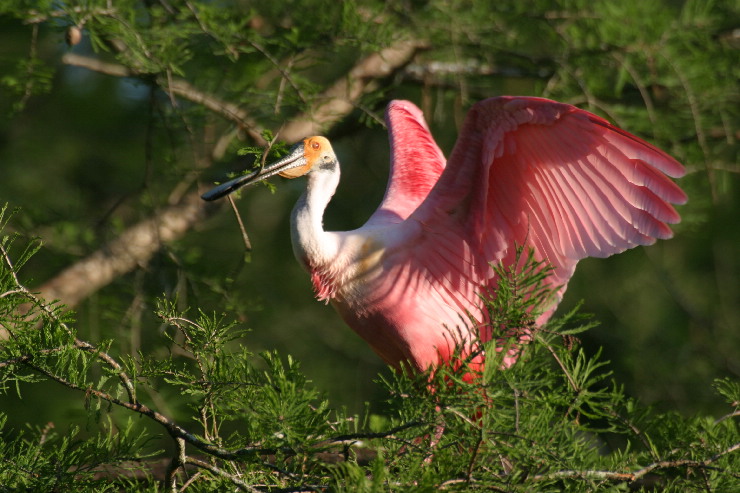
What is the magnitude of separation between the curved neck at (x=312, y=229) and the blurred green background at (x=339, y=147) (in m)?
0.29

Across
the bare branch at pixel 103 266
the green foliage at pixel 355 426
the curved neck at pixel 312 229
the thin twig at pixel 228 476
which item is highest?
the green foliage at pixel 355 426

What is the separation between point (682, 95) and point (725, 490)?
247cm

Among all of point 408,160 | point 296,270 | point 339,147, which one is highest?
point 408,160

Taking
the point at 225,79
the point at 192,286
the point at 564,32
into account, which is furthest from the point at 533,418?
the point at 564,32

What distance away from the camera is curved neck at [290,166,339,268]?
10.1ft

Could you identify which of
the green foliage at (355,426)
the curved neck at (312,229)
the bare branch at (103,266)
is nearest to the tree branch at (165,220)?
the bare branch at (103,266)

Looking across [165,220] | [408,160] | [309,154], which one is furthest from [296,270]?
[309,154]

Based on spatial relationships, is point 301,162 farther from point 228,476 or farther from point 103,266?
point 228,476

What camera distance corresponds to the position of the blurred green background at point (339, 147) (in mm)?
3584

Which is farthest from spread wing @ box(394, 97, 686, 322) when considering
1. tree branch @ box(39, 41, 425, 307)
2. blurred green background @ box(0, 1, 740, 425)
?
tree branch @ box(39, 41, 425, 307)

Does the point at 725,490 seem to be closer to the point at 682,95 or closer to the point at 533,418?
the point at 533,418

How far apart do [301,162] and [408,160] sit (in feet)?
2.42

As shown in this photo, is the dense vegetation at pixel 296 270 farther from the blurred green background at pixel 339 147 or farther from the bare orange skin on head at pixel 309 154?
the bare orange skin on head at pixel 309 154

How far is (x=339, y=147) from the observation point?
6418 millimetres
